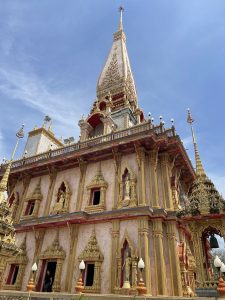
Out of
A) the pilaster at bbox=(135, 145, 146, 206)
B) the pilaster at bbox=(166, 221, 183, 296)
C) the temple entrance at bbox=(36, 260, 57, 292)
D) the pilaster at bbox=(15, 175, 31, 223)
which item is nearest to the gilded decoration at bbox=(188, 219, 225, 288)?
the pilaster at bbox=(166, 221, 183, 296)

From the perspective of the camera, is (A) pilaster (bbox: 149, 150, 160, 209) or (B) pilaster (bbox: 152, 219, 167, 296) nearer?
(B) pilaster (bbox: 152, 219, 167, 296)

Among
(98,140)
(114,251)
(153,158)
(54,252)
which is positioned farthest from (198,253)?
(98,140)

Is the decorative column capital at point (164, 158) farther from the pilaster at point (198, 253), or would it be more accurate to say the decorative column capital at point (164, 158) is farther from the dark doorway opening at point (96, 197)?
the pilaster at point (198, 253)

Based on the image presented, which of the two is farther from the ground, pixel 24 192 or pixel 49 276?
pixel 24 192

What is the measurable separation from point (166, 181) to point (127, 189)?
7.99 ft

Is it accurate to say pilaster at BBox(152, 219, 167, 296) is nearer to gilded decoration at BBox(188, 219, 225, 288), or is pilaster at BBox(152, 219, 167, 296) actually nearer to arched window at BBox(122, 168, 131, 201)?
arched window at BBox(122, 168, 131, 201)

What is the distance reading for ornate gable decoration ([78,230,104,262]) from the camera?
12.9 m

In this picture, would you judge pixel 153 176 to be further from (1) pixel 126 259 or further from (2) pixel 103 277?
(2) pixel 103 277

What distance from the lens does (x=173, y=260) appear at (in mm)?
12188

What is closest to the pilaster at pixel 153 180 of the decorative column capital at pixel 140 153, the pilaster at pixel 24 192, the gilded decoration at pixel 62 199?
the decorative column capital at pixel 140 153

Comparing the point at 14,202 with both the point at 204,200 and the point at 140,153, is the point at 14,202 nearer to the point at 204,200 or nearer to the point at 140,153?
the point at 140,153

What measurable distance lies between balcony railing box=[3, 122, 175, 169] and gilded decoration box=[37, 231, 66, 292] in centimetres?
594

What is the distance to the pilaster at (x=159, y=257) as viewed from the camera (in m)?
11.3

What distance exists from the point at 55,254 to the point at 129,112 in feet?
42.4
